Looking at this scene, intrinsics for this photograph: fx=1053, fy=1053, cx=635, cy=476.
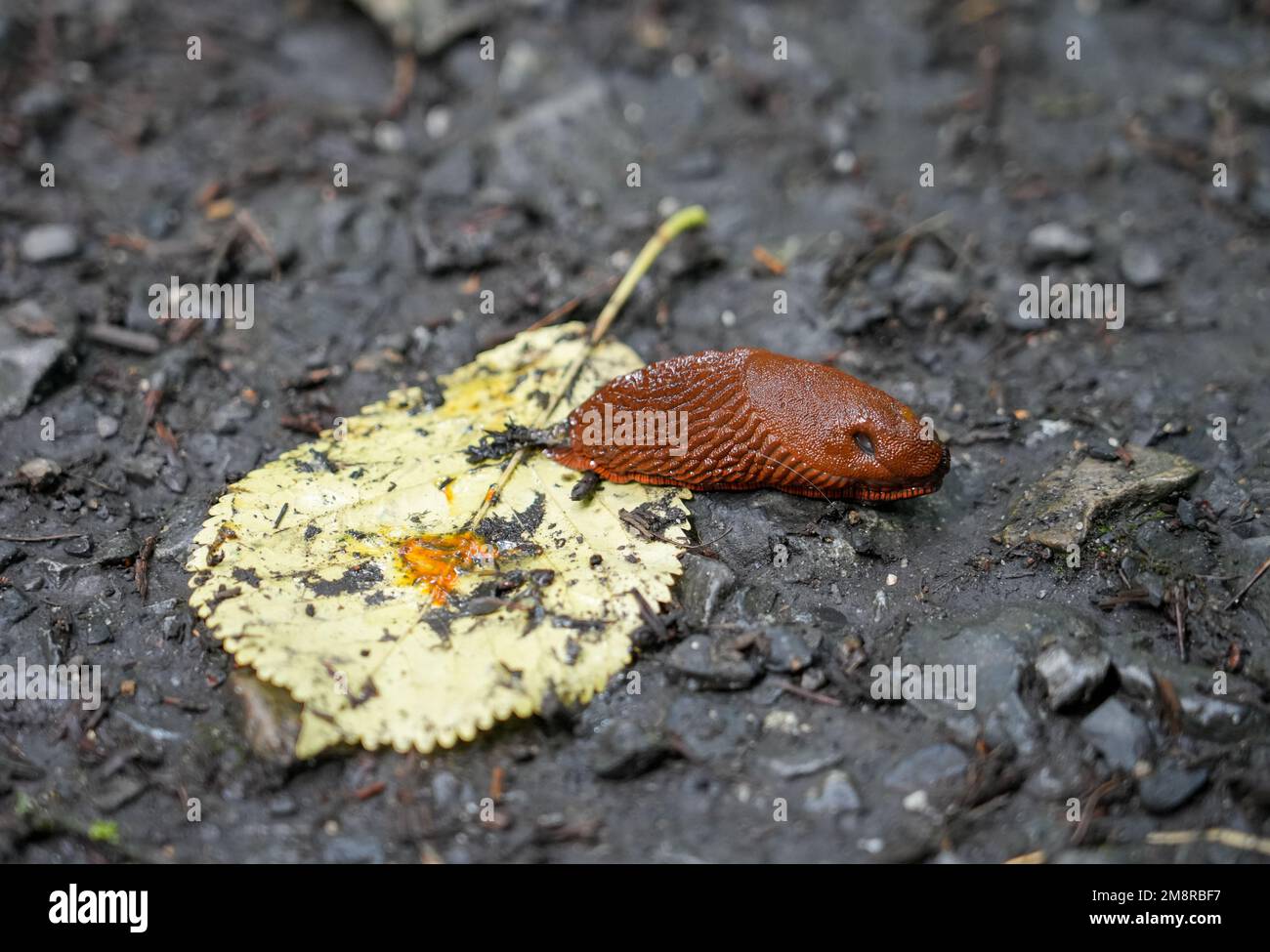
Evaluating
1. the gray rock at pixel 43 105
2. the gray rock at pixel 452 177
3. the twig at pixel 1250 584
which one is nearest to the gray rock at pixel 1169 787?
the twig at pixel 1250 584

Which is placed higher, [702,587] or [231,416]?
[231,416]

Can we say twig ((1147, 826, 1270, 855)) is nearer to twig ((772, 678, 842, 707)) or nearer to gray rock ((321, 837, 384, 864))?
twig ((772, 678, 842, 707))

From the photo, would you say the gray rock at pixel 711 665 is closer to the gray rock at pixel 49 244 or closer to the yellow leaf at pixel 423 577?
the yellow leaf at pixel 423 577

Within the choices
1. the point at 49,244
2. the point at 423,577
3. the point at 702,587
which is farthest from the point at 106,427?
the point at 702,587

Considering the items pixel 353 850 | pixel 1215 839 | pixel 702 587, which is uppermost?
pixel 702 587

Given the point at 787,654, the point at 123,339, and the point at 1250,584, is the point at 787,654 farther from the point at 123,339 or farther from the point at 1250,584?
the point at 123,339
